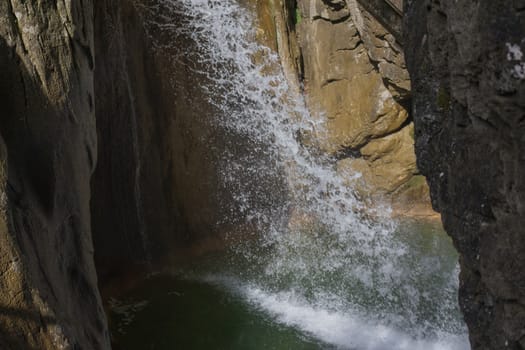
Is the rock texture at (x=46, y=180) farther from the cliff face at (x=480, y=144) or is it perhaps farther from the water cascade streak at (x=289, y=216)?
the water cascade streak at (x=289, y=216)

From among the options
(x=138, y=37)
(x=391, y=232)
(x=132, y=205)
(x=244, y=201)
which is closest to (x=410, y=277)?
(x=391, y=232)

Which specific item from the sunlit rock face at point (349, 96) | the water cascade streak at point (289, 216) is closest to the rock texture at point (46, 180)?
the water cascade streak at point (289, 216)

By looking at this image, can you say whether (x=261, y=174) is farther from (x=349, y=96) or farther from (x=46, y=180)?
(x=46, y=180)

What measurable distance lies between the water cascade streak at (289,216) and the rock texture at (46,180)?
7.95 feet

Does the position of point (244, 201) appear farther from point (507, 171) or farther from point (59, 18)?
point (507, 171)

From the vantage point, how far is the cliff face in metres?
2.08

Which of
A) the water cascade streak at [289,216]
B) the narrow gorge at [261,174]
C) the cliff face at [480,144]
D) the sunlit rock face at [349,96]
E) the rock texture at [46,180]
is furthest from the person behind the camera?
the sunlit rock face at [349,96]

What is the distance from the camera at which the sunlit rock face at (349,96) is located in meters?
7.12

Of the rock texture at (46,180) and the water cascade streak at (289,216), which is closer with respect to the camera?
the rock texture at (46,180)

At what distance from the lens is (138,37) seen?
6.35 meters

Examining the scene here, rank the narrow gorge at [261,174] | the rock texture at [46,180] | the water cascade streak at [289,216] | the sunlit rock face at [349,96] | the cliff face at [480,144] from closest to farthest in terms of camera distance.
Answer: the cliff face at [480,144] < the narrow gorge at [261,174] < the rock texture at [46,180] < the water cascade streak at [289,216] < the sunlit rock face at [349,96]

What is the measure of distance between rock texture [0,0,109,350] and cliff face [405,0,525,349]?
1.94m

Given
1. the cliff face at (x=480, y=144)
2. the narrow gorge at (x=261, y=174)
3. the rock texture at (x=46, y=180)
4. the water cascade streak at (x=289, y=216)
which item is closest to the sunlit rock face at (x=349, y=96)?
the narrow gorge at (x=261, y=174)

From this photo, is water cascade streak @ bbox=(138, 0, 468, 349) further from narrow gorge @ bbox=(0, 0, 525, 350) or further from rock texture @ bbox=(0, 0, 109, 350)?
rock texture @ bbox=(0, 0, 109, 350)
